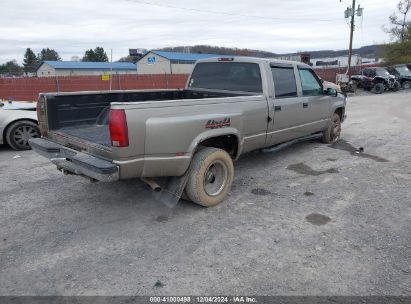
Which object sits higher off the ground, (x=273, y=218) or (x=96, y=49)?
(x=96, y=49)

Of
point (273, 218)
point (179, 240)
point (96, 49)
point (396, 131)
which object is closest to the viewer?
point (179, 240)

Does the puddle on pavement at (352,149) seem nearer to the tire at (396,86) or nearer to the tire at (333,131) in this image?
the tire at (333,131)

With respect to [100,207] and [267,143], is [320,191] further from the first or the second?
[100,207]

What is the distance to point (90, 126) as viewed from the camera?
206 inches

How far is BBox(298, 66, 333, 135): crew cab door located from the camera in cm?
616

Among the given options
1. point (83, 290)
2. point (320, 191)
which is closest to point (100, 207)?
point (83, 290)

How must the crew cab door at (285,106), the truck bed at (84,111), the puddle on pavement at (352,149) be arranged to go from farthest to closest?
the puddle on pavement at (352,149) < the crew cab door at (285,106) < the truck bed at (84,111)

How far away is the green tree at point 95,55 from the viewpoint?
94312 millimetres

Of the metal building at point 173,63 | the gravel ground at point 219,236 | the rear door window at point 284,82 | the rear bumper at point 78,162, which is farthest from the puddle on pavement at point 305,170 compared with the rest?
the metal building at point 173,63

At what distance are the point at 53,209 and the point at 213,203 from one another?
80.6 inches

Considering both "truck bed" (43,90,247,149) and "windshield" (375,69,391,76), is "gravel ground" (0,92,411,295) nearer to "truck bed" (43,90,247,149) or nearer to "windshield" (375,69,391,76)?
"truck bed" (43,90,247,149)

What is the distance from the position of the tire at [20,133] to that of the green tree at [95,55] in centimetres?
9271

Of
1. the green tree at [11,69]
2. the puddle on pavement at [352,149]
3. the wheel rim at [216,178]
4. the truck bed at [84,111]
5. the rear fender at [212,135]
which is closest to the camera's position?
the rear fender at [212,135]

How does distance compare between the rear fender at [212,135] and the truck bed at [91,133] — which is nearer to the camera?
the rear fender at [212,135]
